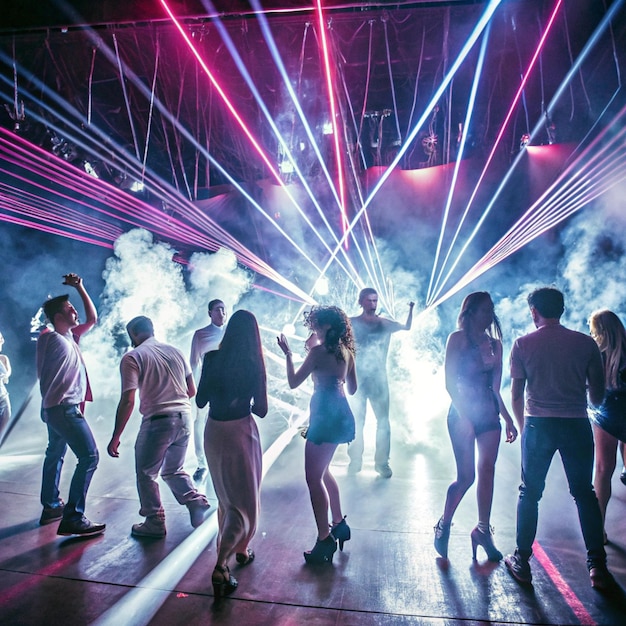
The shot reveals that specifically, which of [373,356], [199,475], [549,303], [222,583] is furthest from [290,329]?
[222,583]

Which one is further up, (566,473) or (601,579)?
(566,473)

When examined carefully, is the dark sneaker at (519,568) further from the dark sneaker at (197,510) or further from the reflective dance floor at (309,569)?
the dark sneaker at (197,510)

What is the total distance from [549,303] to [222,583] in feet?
8.82

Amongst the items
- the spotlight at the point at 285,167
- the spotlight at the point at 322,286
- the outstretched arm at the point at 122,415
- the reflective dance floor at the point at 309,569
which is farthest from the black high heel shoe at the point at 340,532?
the spotlight at the point at 322,286

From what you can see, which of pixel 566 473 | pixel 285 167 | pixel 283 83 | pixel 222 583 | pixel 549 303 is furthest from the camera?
pixel 285 167

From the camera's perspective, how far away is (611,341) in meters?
3.14

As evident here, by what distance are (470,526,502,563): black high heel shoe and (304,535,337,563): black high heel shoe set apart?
3.15 ft

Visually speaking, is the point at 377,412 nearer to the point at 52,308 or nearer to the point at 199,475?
the point at 199,475

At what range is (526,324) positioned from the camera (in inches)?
314

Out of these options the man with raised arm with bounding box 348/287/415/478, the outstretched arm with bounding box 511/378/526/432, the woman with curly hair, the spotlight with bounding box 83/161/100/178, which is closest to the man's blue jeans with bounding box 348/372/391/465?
the man with raised arm with bounding box 348/287/415/478

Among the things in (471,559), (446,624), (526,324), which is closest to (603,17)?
(526,324)

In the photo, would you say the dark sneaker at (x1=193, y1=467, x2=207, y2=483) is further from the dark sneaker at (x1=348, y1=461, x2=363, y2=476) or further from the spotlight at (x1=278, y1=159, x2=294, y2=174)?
the spotlight at (x1=278, y1=159, x2=294, y2=174)

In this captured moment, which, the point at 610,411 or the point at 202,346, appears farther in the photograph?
the point at 202,346

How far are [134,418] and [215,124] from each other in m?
5.74
